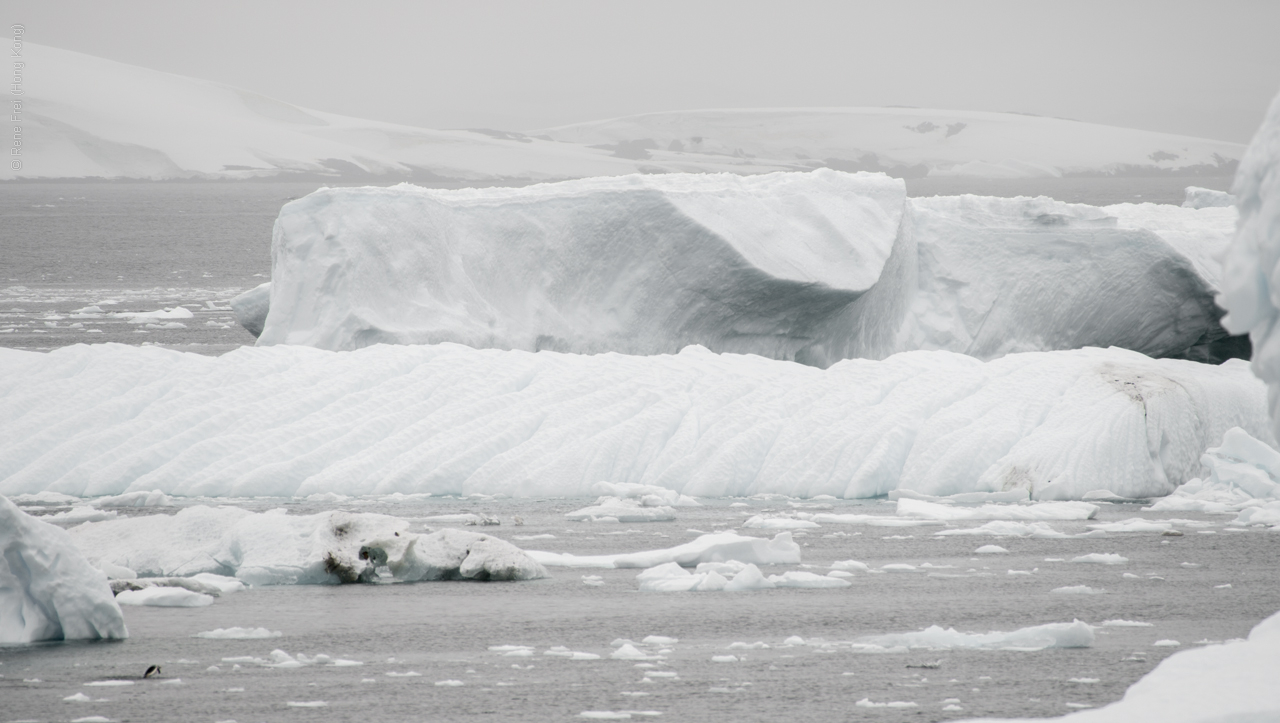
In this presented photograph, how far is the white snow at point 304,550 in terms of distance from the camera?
838cm

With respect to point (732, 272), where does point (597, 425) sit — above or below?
below

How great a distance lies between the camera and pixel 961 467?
11.6m

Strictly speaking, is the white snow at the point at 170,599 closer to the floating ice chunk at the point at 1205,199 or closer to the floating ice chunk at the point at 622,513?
the floating ice chunk at the point at 622,513

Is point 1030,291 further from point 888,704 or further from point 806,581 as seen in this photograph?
point 888,704

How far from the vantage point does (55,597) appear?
22.7 ft

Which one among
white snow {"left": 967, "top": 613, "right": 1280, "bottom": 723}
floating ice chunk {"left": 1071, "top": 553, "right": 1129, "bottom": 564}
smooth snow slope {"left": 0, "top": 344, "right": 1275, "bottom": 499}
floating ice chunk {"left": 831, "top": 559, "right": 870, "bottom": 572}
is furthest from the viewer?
smooth snow slope {"left": 0, "top": 344, "right": 1275, "bottom": 499}

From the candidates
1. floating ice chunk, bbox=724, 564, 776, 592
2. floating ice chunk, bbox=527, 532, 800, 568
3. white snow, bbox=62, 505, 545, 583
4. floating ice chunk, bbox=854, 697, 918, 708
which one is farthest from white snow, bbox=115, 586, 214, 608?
floating ice chunk, bbox=854, 697, 918, 708

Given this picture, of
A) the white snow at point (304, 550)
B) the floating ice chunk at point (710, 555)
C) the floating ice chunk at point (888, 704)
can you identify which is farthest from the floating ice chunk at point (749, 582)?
the floating ice chunk at point (888, 704)

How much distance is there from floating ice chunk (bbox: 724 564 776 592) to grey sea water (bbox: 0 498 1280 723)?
7cm

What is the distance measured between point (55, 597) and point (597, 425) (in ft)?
18.6

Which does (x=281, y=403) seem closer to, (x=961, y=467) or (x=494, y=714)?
(x=961, y=467)

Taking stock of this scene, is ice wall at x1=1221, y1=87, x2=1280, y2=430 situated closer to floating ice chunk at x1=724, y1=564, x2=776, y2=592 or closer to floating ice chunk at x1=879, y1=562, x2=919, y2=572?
floating ice chunk at x1=724, y1=564, x2=776, y2=592

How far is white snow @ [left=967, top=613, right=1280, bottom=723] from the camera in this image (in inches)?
196

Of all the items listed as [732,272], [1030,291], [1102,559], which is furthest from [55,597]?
[1030,291]
